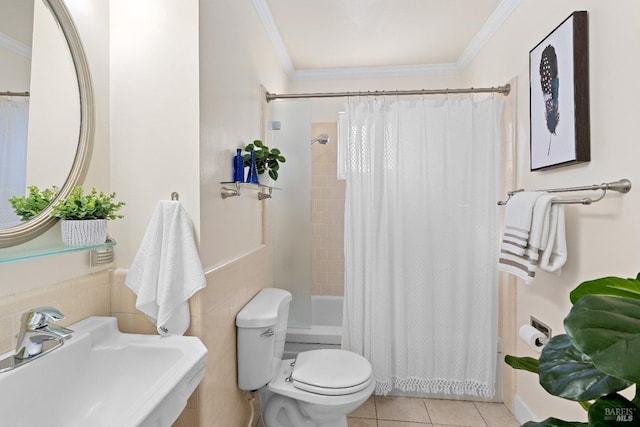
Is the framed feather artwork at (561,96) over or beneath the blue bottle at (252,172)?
over

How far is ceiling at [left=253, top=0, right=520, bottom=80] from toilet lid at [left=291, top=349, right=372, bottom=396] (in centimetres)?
210

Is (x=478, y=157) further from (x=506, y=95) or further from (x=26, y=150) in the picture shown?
(x=26, y=150)

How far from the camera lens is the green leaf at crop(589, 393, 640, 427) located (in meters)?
0.53

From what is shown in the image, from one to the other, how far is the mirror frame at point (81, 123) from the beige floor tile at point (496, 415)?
2.44m

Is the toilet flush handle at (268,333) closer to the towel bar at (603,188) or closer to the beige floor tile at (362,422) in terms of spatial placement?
the beige floor tile at (362,422)

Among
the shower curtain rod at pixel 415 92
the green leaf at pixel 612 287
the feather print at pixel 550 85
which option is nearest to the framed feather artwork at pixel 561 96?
the feather print at pixel 550 85

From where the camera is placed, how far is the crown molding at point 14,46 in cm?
92

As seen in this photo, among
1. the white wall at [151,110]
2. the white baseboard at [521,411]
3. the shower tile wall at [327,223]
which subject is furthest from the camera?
the shower tile wall at [327,223]

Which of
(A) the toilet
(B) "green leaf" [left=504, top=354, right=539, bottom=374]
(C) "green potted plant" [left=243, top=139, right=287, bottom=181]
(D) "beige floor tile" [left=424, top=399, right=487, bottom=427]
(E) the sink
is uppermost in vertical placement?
(C) "green potted plant" [left=243, top=139, right=287, bottom=181]

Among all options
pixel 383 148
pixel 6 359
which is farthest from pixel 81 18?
pixel 383 148

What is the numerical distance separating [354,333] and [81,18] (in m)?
2.09

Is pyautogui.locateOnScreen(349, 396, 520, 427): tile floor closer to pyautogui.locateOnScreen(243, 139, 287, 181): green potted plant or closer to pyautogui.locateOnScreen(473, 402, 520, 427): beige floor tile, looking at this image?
pyautogui.locateOnScreen(473, 402, 520, 427): beige floor tile

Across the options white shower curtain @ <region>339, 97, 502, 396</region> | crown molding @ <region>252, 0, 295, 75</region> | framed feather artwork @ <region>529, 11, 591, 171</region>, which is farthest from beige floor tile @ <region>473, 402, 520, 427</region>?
crown molding @ <region>252, 0, 295, 75</region>

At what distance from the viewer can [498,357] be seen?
2141mm
